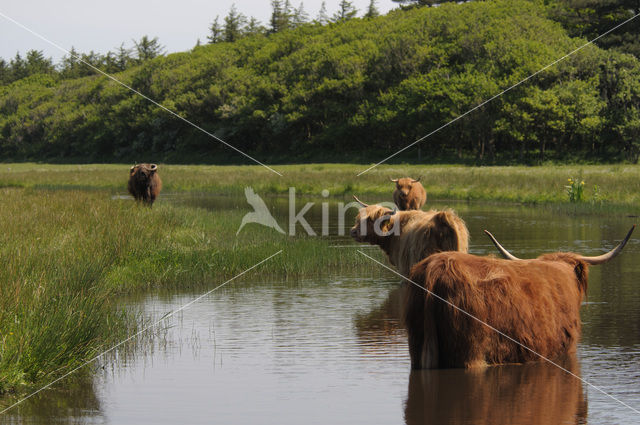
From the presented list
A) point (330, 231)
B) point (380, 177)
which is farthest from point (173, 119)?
point (330, 231)

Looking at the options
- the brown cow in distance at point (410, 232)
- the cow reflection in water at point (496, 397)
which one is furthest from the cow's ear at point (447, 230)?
the cow reflection in water at point (496, 397)

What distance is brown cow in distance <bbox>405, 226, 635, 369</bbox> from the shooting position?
5906 millimetres

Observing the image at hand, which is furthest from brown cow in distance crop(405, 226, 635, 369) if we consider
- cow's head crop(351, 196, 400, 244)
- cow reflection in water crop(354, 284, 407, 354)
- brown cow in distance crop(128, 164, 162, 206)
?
brown cow in distance crop(128, 164, 162, 206)

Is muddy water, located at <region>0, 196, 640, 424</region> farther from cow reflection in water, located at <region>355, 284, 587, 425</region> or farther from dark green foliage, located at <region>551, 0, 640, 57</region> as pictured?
dark green foliage, located at <region>551, 0, 640, 57</region>

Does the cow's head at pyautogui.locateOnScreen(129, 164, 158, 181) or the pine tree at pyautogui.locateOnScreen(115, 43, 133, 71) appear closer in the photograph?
the cow's head at pyautogui.locateOnScreen(129, 164, 158, 181)

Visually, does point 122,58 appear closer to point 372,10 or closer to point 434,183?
point 372,10

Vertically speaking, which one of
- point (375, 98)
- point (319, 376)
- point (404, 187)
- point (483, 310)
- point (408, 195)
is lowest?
point (319, 376)

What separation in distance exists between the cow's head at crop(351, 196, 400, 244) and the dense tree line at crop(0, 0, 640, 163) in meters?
47.8

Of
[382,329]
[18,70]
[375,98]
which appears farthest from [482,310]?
[18,70]

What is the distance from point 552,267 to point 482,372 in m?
1.20

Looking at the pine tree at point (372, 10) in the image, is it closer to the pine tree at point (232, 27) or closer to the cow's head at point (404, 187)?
the pine tree at point (232, 27)

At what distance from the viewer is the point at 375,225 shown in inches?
432

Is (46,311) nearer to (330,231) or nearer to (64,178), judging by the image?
(330,231)

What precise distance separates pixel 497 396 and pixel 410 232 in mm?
3605
